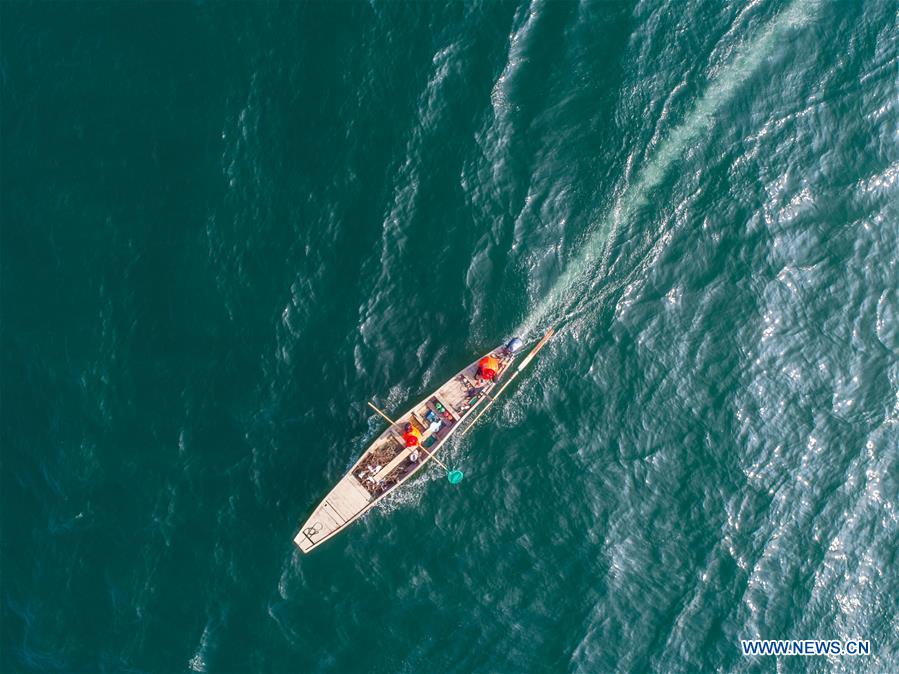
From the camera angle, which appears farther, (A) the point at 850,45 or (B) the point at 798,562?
(A) the point at 850,45

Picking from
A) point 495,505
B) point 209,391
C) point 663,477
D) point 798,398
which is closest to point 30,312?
point 209,391

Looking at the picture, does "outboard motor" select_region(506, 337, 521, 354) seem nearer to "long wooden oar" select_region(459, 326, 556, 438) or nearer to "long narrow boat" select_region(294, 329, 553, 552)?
"long narrow boat" select_region(294, 329, 553, 552)

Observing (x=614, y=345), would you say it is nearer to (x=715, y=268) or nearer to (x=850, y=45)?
(x=715, y=268)

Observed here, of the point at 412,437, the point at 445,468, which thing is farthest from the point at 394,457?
the point at 445,468

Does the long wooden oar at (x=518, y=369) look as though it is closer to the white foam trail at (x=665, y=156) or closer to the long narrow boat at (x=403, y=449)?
the long narrow boat at (x=403, y=449)

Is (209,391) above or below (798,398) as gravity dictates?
above

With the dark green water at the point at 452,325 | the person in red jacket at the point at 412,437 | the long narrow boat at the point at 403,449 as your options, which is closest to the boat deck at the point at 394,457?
the long narrow boat at the point at 403,449
